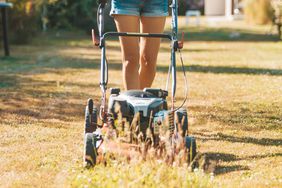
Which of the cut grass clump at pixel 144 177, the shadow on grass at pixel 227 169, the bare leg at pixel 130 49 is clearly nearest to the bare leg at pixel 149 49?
the bare leg at pixel 130 49

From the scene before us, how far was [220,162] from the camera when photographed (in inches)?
197

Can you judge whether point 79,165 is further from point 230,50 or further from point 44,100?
point 230,50

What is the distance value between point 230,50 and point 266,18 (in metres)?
10.4

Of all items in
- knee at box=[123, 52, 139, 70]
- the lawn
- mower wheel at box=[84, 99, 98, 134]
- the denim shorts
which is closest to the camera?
the lawn

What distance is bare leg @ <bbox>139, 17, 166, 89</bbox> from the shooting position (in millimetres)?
5551

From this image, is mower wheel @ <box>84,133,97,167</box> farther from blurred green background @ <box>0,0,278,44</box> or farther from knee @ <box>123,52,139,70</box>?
blurred green background @ <box>0,0,278,44</box>

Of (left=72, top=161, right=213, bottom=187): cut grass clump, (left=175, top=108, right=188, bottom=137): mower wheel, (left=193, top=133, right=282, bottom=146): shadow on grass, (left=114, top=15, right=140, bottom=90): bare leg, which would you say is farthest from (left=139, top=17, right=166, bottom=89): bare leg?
(left=72, top=161, right=213, bottom=187): cut grass clump

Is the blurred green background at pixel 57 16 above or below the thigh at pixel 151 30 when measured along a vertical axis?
below

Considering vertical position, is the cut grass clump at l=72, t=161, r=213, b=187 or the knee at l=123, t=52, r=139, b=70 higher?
the knee at l=123, t=52, r=139, b=70

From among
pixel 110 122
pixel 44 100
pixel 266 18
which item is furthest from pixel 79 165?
pixel 266 18

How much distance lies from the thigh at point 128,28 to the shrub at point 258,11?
65.5 ft

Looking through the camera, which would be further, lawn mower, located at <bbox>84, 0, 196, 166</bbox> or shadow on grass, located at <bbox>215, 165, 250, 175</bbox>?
shadow on grass, located at <bbox>215, 165, 250, 175</bbox>

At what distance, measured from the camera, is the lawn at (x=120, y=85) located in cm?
426

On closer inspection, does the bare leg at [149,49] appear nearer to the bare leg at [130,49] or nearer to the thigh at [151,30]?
the thigh at [151,30]
